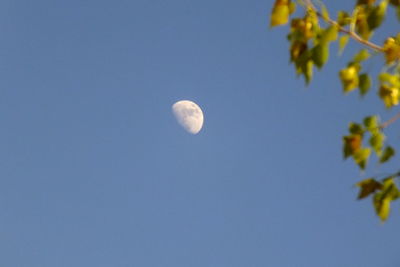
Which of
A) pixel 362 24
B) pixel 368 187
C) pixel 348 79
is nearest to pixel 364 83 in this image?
pixel 348 79

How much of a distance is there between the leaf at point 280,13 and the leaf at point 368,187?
0.84 metres

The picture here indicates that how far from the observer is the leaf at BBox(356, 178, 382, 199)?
8.85ft

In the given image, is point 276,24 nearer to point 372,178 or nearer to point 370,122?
point 370,122

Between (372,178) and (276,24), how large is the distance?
0.87m

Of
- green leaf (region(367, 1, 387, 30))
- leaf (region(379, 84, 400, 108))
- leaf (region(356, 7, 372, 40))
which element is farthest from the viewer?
leaf (region(379, 84, 400, 108))

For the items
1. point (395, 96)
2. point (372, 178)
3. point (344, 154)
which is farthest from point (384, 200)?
point (395, 96)

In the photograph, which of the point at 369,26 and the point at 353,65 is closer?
the point at 369,26

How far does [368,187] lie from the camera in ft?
8.95

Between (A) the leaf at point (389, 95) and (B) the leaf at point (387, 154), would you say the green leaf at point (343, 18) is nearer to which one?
(A) the leaf at point (389, 95)

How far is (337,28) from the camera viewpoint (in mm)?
2693

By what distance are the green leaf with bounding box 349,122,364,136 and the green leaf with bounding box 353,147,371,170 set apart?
0.09 m

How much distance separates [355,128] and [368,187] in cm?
29

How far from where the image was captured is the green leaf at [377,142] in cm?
279

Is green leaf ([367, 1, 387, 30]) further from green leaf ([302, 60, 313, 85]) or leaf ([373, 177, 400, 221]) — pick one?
leaf ([373, 177, 400, 221])
